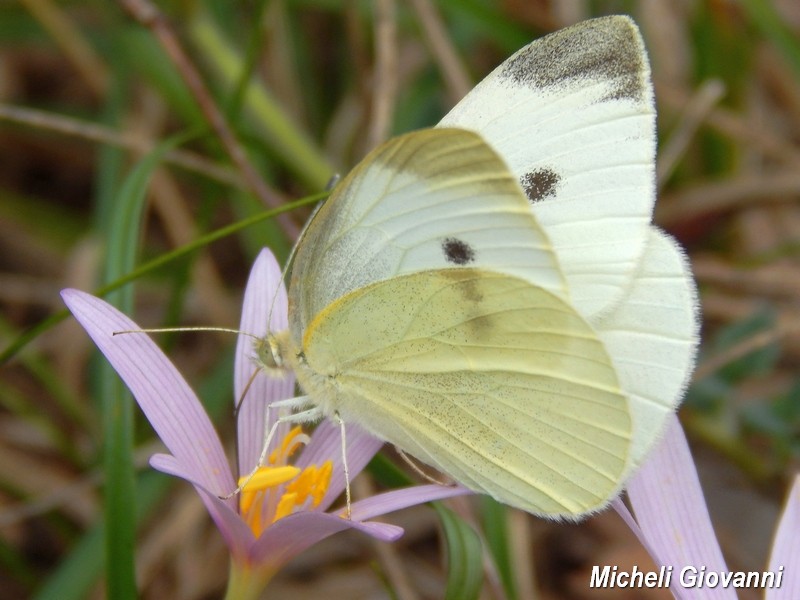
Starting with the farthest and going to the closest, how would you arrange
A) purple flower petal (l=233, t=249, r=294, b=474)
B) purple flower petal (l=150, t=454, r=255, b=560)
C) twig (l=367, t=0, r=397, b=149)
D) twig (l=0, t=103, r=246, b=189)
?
twig (l=367, t=0, r=397, b=149)
twig (l=0, t=103, r=246, b=189)
purple flower petal (l=233, t=249, r=294, b=474)
purple flower petal (l=150, t=454, r=255, b=560)

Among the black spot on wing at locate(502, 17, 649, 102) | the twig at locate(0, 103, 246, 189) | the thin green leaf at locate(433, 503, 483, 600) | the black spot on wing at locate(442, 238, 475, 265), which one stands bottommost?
the thin green leaf at locate(433, 503, 483, 600)

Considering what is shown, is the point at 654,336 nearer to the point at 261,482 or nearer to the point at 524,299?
the point at 524,299

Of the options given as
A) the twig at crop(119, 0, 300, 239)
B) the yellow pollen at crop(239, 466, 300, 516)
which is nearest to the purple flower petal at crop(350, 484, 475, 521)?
the yellow pollen at crop(239, 466, 300, 516)

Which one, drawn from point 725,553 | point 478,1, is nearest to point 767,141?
point 478,1

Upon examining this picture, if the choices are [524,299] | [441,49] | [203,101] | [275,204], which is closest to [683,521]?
[524,299]

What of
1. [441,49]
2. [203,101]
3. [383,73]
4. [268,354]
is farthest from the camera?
[441,49]

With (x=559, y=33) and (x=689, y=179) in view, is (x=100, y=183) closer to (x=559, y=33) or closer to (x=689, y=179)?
(x=559, y=33)

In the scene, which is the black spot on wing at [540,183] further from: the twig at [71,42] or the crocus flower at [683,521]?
the twig at [71,42]

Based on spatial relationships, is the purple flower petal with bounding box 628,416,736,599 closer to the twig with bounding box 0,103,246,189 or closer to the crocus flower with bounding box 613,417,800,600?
the crocus flower with bounding box 613,417,800,600

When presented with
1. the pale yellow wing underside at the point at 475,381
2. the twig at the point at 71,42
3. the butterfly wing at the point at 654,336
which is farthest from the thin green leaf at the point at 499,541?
the twig at the point at 71,42
